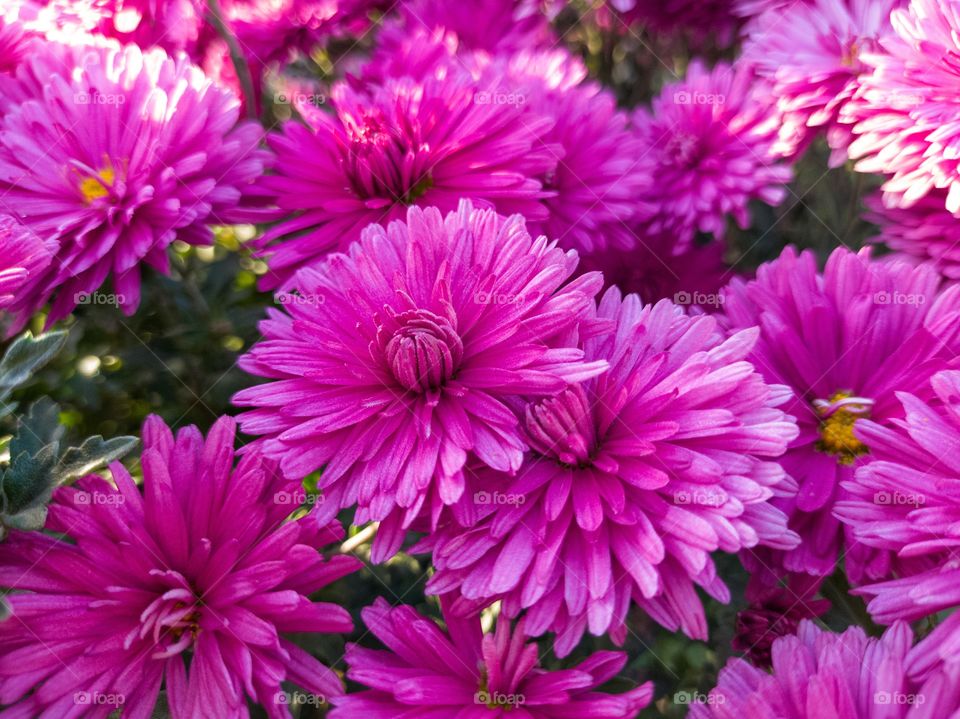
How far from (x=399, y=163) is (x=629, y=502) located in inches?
18.8

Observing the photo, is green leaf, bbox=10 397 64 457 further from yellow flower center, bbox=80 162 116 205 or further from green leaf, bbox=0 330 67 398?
yellow flower center, bbox=80 162 116 205

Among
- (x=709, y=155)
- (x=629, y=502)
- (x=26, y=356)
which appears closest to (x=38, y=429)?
(x=26, y=356)

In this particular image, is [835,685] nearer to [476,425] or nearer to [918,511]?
[918,511]

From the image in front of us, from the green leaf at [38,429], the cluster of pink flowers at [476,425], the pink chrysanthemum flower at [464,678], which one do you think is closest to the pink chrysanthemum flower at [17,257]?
the cluster of pink flowers at [476,425]

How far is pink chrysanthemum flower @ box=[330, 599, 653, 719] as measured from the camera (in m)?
0.70

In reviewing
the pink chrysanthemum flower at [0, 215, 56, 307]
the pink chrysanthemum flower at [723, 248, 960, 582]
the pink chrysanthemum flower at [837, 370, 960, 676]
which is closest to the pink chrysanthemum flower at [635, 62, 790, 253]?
the pink chrysanthemum flower at [723, 248, 960, 582]

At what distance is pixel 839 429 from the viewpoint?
0.92 metres

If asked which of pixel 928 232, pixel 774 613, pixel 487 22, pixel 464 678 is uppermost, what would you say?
pixel 928 232

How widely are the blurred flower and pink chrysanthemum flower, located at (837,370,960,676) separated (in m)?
0.10

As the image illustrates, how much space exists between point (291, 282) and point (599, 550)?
43cm

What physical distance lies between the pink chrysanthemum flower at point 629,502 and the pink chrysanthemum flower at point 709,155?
0.50m

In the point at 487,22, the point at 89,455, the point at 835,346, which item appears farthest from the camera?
the point at 487,22

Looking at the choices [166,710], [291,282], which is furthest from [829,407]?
[166,710]

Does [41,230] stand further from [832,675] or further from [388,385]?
[832,675]
